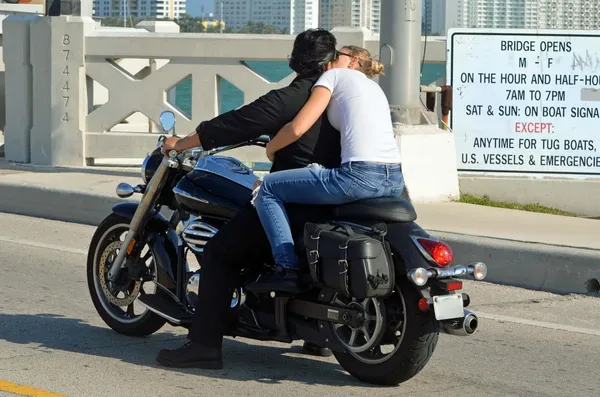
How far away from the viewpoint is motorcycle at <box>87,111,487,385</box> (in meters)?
6.11

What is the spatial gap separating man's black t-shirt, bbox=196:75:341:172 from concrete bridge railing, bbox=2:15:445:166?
753cm

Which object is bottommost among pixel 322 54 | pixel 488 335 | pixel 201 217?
pixel 488 335

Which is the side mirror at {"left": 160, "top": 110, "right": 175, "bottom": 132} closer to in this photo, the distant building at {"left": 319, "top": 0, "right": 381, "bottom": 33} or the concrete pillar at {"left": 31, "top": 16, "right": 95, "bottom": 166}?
the distant building at {"left": 319, "top": 0, "right": 381, "bottom": 33}

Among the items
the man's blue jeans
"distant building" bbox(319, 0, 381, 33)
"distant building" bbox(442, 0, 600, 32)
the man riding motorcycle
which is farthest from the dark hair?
"distant building" bbox(319, 0, 381, 33)

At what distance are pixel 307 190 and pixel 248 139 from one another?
472 mm

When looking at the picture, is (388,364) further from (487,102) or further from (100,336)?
(487,102)

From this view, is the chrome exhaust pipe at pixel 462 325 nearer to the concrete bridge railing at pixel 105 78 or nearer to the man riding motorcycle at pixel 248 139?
the man riding motorcycle at pixel 248 139

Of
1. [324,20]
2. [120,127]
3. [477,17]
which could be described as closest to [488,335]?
[477,17]

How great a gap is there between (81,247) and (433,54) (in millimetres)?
4724

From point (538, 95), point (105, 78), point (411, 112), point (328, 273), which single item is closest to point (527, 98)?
point (538, 95)

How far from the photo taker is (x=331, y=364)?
6.97 meters

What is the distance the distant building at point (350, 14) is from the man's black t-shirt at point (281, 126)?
7863mm

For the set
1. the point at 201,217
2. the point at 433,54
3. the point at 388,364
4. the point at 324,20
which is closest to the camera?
the point at 388,364

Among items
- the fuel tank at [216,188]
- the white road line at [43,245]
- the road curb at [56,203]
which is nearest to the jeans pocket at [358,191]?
the fuel tank at [216,188]
